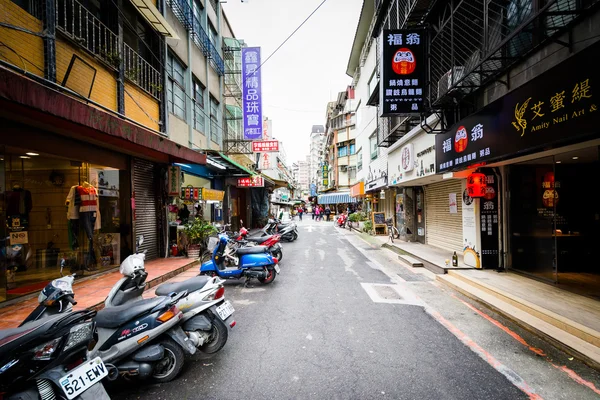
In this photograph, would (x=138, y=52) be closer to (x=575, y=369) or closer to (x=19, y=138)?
(x=19, y=138)

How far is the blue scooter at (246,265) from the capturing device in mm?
7137

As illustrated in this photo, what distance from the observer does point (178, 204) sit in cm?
1203

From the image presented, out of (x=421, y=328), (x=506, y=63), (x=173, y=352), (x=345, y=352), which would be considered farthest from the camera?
(x=506, y=63)

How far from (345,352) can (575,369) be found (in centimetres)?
270

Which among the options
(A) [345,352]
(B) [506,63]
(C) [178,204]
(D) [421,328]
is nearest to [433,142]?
(B) [506,63]

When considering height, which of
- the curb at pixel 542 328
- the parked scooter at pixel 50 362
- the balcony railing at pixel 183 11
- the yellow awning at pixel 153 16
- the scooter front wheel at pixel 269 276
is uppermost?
the balcony railing at pixel 183 11

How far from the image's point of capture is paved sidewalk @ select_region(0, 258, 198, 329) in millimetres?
4766

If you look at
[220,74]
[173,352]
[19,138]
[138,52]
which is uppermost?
[220,74]

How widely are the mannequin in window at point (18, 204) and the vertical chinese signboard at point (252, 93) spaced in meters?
11.5

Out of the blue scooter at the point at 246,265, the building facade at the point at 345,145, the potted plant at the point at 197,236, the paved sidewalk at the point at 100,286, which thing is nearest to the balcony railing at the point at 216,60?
the potted plant at the point at 197,236

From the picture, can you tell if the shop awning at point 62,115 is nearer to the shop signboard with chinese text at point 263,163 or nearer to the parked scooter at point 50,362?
the parked scooter at point 50,362

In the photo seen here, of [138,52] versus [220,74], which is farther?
[220,74]

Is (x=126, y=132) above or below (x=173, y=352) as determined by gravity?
above

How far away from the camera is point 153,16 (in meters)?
9.16
